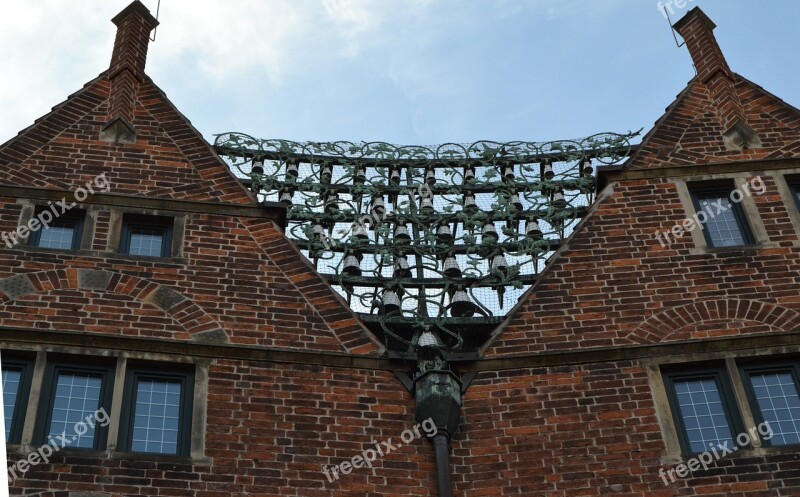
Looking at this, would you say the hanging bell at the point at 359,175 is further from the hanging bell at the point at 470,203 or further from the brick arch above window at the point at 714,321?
the brick arch above window at the point at 714,321

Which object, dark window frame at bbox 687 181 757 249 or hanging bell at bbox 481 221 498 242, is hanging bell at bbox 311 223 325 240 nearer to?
hanging bell at bbox 481 221 498 242

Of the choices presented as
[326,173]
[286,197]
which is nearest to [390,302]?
[286,197]

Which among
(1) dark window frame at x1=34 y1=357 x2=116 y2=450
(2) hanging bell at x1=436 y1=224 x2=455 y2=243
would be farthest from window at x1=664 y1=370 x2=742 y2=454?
(1) dark window frame at x1=34 y1=357 x2=116 y2=450

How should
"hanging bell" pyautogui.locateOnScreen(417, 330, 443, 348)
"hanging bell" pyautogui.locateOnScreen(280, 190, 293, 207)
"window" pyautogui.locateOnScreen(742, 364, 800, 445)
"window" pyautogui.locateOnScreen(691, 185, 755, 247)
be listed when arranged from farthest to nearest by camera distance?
"hanging bell" pyautogui.locateOnScreen(280, 190, 293, 207) < "window" pyautogui.locateOnScreen(691, 185, 755, 247) < "hanging bell" pyautogui.locateOnScreen(417, 330, 443, 348) < "window" pyautogui.locateOnScreen(742, 364, 800, 445)

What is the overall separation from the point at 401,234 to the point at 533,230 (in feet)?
5.47

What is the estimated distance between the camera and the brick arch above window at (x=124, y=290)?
14.5 metres

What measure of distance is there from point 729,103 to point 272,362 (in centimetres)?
720

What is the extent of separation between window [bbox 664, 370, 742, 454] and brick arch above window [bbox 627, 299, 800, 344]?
19.5 inches

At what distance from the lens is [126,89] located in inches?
699

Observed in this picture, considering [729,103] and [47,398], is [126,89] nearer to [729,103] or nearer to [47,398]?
[47,398]

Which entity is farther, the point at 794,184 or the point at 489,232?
the point at 489,232

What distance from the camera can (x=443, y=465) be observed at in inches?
525

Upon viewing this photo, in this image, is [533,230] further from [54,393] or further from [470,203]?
[54,393]

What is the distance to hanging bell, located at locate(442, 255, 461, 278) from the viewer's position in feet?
54.7
